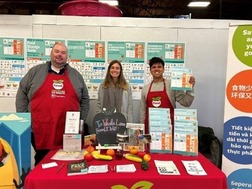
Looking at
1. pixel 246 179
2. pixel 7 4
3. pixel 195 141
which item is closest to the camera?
pixel 195 141

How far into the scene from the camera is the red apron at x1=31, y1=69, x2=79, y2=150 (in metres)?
2.17

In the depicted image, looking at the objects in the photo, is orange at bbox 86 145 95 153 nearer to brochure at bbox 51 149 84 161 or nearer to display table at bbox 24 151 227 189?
brochure at bbox 51 149 84 161

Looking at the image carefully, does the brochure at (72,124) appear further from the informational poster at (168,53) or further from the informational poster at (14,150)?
the informational poster at (168,53)

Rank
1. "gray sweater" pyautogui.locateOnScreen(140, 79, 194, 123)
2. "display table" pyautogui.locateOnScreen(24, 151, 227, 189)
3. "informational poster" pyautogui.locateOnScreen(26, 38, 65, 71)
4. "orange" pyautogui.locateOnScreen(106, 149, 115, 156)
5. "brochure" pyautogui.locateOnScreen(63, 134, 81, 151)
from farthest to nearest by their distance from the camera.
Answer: "informational poster" pyautogui.locateOnScreen(26, 38, 65, 71) → "gray sweater" pyautogui.locateOnScreen(140, 79, 194, 123) → "brochure" pyautogui.locateOnScreen(63, 134, 81, 151) → "orange" pyautogui.locateOnScreen(106, 149, 115, 156) → "display table" pyautogui.locateOnScreen(24, 151, 227, 189)

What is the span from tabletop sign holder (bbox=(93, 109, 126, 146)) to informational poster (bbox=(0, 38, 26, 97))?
1542 mm

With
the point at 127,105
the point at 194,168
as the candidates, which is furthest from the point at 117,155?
the point at 127,105

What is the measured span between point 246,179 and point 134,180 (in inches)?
49.8

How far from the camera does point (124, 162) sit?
1.69 meters

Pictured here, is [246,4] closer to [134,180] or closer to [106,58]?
[106,58]

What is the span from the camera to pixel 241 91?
219 centimetres

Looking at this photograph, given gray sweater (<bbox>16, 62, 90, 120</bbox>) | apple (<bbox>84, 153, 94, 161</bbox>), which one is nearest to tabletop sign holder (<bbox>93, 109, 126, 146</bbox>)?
apple (<bbox>84, 153, 94, 161</bbox>)

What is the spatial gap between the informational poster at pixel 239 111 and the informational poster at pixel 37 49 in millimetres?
1886

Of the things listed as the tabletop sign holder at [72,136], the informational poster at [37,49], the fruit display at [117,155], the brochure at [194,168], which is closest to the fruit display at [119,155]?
the fruit display at [117,155]

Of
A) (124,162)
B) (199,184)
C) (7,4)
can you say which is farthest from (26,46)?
(7,4)
